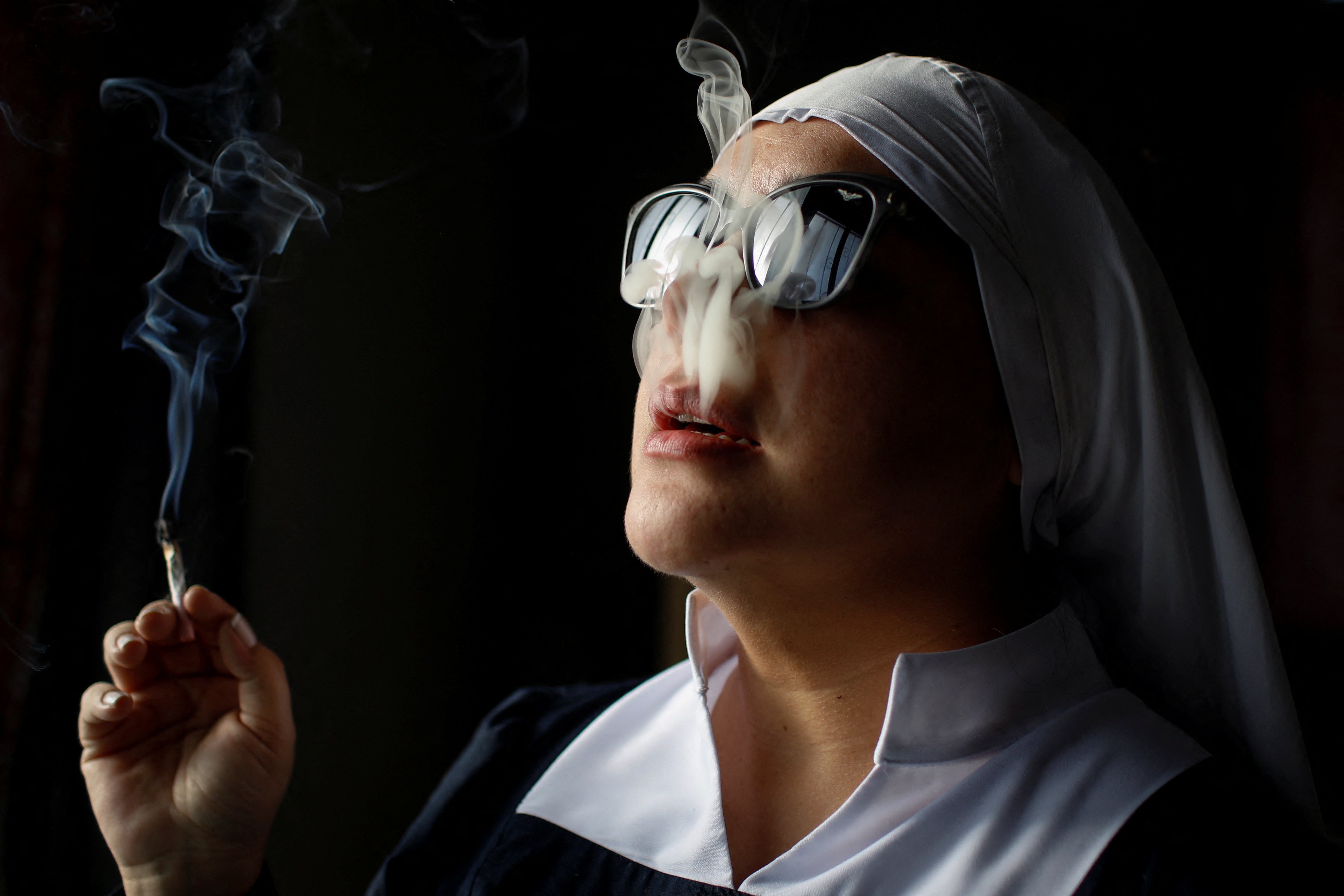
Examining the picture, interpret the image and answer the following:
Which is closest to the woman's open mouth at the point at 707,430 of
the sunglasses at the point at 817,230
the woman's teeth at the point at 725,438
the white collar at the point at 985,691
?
the woman's teeth at the point at 725,438

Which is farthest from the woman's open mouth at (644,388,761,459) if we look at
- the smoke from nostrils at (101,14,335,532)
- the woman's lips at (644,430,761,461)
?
the smoke from nostrils at (101,14,335,532)

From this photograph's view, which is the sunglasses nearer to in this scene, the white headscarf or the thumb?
the white headscarf

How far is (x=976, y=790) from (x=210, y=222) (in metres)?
1.79

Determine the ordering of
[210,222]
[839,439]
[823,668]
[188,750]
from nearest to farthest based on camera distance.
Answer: [839,439] → [823,668] → [188,750] → [210,222]

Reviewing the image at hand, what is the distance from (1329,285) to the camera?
137 centimetres

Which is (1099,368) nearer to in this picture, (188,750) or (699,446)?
(699,446)

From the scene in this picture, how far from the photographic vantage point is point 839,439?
99 cm

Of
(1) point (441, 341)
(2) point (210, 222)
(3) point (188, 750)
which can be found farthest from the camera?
(1) point (441, 341)

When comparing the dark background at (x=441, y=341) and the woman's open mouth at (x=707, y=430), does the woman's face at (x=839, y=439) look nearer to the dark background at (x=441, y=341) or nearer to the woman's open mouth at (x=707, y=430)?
the woman's open mouth at (x=707, y=430)

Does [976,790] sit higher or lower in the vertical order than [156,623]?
lower

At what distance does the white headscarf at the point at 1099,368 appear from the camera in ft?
3.43

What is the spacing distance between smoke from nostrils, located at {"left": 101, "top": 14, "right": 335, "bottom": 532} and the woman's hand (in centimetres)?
49

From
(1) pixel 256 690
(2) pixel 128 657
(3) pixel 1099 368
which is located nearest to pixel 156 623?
(2) pixel 128 657

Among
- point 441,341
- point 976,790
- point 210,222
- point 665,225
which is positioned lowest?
point 976,790
